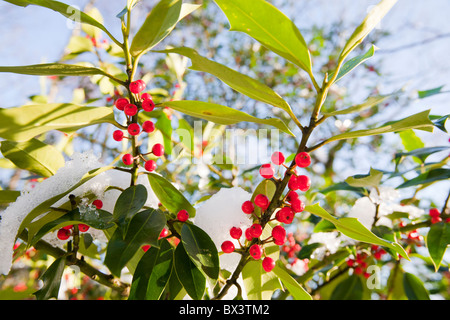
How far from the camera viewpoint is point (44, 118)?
1.57ft

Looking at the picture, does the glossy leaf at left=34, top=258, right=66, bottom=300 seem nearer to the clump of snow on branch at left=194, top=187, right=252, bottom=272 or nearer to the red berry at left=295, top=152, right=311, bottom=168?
the clump of snow on branch at left=194, top=187, right=252, bottom=272

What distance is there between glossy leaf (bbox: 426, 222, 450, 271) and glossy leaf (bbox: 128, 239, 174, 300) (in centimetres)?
55

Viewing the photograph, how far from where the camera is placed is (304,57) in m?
0.52

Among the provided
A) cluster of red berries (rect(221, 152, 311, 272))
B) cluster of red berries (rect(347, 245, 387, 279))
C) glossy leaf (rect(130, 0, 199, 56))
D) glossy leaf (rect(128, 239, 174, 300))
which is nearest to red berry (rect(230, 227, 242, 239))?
cluster of red berries (rect(221, 152, 311, 272))

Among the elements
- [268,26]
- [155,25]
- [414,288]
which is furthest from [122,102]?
[414,288]

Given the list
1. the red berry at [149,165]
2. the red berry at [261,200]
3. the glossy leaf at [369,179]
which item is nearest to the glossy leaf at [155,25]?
the red berry at [149,165]

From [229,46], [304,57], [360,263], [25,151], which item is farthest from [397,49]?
[25,151]

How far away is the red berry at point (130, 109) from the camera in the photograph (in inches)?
21.5

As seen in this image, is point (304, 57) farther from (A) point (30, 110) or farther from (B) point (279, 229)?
(A) point (30, 110)

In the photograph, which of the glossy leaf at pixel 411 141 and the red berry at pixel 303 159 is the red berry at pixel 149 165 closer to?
the red berry at pixel 303 159

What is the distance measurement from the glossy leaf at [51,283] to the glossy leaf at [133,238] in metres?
0.13

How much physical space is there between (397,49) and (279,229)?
328 centimetres

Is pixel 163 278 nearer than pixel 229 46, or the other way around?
pixel 163 278

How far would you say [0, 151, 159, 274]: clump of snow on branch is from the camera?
522mm
